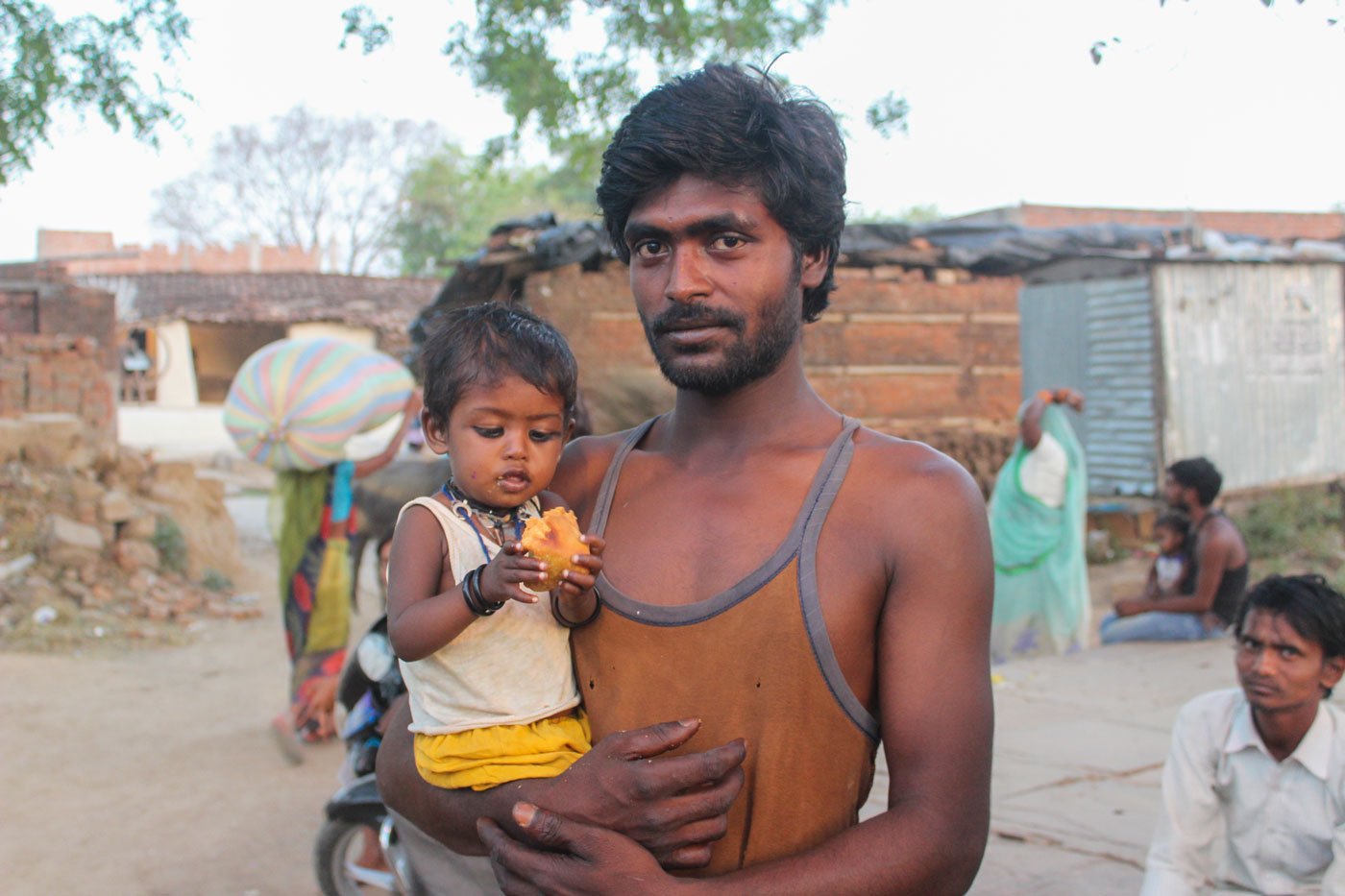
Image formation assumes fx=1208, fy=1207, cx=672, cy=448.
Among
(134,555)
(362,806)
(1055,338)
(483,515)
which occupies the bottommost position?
(362,806)

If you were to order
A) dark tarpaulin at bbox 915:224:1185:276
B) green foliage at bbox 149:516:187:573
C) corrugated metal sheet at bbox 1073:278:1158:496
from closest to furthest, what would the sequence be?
green foliage at bbox 149:516:187:573 < dark tarpaulin at bbox 915:224:1185:276 < corrugated metal sheet at bbox 1073:278:1158:496

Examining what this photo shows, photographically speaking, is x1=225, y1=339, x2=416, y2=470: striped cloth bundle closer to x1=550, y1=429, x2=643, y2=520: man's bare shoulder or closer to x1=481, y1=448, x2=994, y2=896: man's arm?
x1=550, y1=429, x2=643, y2=520: man's bare shoulder

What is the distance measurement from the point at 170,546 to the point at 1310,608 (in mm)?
8672

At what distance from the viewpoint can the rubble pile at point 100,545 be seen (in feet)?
27.7

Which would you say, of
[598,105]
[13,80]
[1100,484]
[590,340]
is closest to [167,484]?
[590,340]

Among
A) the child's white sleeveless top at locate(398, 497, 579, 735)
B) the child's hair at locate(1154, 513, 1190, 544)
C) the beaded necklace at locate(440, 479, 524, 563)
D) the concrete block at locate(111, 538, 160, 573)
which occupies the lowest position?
the concrete block at locate(111, 538, 160, 573)

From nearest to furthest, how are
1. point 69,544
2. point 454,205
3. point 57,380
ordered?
point 69,544
point 57,380
point 454,205

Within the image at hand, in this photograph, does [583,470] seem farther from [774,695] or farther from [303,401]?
[303,401]

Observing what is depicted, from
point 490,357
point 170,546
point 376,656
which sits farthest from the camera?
point 170,546

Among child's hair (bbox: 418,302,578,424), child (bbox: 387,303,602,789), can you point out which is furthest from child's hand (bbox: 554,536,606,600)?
child's hair (bbox: 418,302,578,424)

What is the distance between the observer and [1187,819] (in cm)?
319

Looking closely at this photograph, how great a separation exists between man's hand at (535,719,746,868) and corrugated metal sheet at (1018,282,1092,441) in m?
11.4

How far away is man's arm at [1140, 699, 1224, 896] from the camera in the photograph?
3.15 meters

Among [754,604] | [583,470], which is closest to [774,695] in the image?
[754,604]
